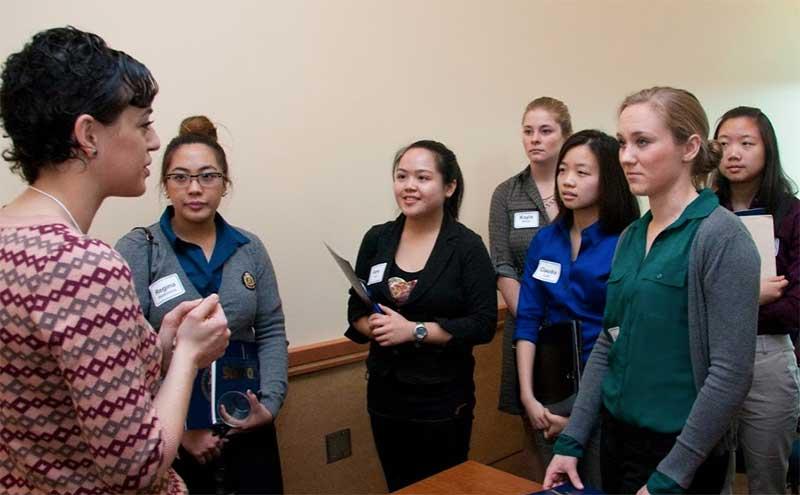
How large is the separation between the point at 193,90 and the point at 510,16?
1910 mm

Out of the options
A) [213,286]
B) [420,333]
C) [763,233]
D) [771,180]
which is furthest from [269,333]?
[771,180]

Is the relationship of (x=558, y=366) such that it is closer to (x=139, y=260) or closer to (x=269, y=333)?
(x=269, y=333)

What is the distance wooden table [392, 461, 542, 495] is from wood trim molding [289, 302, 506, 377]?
1.10 metres

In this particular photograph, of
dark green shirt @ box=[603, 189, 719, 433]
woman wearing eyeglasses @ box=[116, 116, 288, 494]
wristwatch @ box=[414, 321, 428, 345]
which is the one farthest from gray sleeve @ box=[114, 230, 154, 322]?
dark green shirt @ box=[603, 189, 719, 433]

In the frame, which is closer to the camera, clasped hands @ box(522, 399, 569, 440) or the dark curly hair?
the dark curly hair

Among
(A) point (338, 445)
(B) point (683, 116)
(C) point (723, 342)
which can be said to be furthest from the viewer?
(A) point (338, 445)

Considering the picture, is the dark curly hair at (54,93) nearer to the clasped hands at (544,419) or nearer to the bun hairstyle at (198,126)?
the bun hairstyle at (198,126)

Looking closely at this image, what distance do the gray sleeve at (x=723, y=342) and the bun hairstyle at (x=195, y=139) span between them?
4.77 ft

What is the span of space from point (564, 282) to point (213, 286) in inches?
44.9

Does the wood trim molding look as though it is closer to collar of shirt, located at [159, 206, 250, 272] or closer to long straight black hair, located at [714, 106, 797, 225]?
collar of shirt, located at [159, 206, 250, 272]

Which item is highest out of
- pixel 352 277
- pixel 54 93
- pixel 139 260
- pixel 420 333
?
pixel 54 93

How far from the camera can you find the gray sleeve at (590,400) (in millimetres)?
1627

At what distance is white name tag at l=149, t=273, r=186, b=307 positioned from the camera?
1.84 meters

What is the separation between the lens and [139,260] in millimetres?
1856
